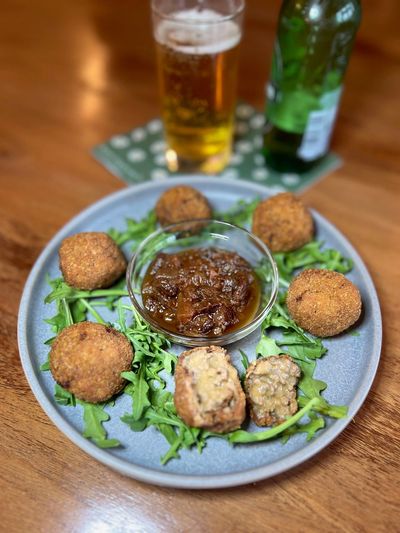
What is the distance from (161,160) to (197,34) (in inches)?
24.0

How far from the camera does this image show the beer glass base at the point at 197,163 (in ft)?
7.48

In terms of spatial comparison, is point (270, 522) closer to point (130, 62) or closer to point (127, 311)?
point (127, 311)

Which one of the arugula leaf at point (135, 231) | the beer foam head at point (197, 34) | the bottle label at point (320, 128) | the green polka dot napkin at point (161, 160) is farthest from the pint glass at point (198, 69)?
the arugula leaf at point (135, 231)

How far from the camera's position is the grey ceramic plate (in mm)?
1278

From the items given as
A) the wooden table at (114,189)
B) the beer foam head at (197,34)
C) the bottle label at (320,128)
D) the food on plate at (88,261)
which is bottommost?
the wooden table at (114,189)

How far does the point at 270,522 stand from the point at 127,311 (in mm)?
723

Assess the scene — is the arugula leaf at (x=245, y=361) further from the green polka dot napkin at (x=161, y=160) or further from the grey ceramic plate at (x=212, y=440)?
the green polka dot napkin at (x=161, y=160)

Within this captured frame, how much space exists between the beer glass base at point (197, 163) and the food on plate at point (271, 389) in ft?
3.60

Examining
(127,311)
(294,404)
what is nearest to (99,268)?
(127,311)

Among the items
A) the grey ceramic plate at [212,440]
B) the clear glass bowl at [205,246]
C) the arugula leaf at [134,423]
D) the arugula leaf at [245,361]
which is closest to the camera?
the grey ceramic plate at [212,440]

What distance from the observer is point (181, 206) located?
6.06 ft

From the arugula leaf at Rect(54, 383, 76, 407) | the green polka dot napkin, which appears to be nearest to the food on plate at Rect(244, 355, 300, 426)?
the arugula leaf at Rect(54, 383, 76, 407)

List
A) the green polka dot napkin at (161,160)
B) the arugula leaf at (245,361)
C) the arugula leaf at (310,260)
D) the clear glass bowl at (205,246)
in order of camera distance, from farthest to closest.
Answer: the green polka dot napkin at (161,160), the arugula leaf at (310,260), the clear glass bowl at (205,246), the arugula leaf at (245,361)

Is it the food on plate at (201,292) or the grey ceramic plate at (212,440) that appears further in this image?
the food on plate at (201,292)
